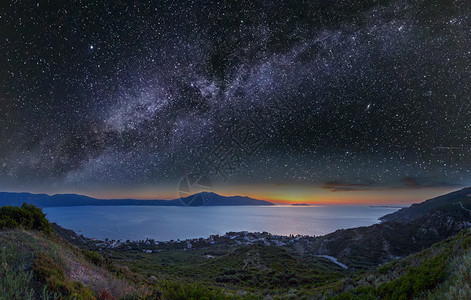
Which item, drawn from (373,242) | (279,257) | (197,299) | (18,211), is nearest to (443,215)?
(373,242)

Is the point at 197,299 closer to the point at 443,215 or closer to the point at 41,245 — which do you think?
the point at 41,245

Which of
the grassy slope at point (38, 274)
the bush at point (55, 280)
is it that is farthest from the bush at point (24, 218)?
the bush at point (55, 280)

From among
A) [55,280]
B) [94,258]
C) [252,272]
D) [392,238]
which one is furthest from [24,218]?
[392,238]

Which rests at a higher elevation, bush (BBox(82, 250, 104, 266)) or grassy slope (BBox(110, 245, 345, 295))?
bush (BBox(82, 250, 104, 266))

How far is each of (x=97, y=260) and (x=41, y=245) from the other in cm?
311

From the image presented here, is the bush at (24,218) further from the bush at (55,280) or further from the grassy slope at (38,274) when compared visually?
the bush at (55,280)

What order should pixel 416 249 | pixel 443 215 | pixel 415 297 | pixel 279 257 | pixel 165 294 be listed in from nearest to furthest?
pixel 415 297 < pixel 165 294 < pixel 279 257 < pixel 416 249 < pixel 443 215

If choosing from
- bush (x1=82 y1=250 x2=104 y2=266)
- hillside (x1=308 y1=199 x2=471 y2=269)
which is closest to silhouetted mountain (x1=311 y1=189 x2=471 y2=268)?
hillside (x1=308 y1=199 x2=471 y2=269)

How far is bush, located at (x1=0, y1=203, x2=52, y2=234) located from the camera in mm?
9141

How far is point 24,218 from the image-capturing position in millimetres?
9742

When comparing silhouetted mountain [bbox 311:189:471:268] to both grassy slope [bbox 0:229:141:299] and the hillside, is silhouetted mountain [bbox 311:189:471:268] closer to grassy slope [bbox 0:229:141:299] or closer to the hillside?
the hillside

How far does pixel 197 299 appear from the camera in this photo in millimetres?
5316

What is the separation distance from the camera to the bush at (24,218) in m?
9.14

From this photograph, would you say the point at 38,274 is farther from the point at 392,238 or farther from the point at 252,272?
the point at 392,238
